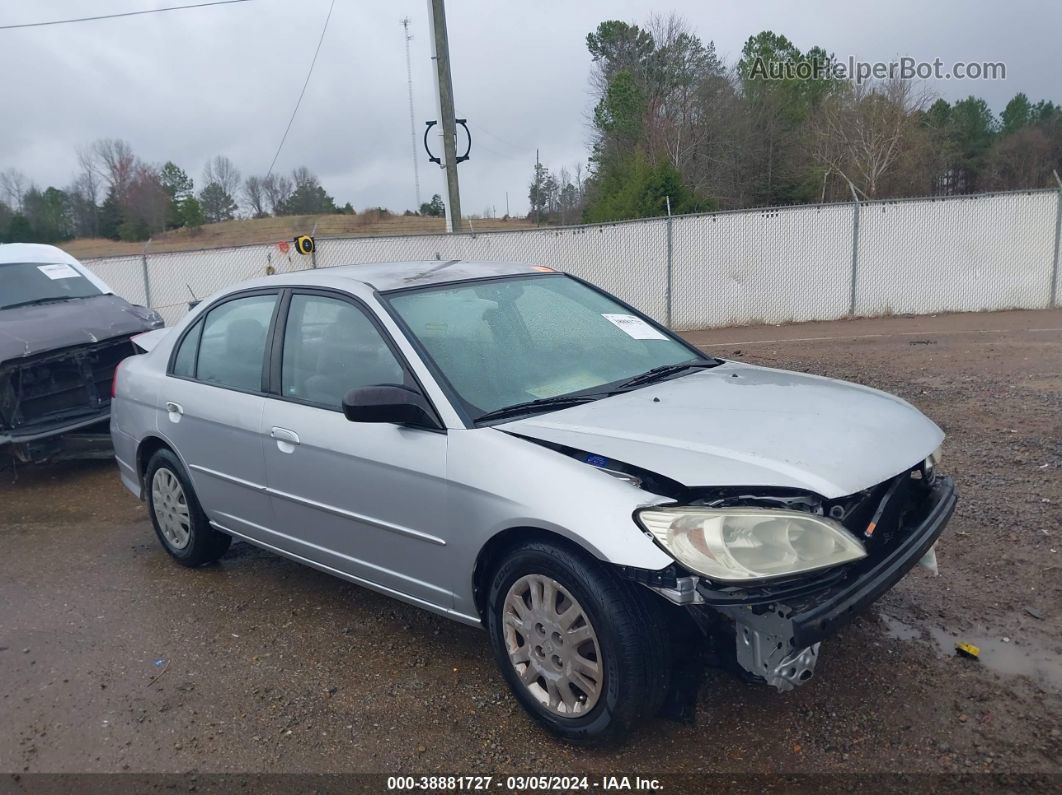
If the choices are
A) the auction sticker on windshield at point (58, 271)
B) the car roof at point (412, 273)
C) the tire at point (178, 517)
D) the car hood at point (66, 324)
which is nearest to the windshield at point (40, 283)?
the auction sticker on windshield at point (58, 271)

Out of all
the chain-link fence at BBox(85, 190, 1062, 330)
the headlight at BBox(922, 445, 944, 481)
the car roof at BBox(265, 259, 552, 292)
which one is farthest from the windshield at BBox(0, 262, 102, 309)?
the headlight at BBox(922, 445, 944, 481)

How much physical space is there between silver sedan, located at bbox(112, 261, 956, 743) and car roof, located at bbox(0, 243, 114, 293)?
4549 millimetres

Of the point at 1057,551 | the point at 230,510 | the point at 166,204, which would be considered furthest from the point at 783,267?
the point at 166,204

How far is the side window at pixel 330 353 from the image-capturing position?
12.3ft

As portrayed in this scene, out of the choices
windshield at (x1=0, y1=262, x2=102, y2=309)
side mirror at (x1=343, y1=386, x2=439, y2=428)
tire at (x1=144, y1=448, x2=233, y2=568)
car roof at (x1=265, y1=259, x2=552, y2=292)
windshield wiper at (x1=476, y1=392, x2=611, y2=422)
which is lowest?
tire at (x1=144, y1=448, x2=233, y2=568)

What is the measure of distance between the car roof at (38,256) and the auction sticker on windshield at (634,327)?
6.21 m

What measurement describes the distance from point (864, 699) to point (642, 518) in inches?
49.0

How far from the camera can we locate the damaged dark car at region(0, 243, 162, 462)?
22.3ft

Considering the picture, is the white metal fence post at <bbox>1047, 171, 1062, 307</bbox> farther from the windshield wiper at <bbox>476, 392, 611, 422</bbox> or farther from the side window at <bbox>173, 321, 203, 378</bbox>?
the side window at <bbox>173, 321, 203, 378</bbox>

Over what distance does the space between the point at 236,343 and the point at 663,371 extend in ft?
7.39

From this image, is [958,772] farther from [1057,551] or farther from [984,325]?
[984,325]

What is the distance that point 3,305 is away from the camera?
765 cm

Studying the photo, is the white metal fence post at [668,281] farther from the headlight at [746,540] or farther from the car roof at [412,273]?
the headlight at [746,540]

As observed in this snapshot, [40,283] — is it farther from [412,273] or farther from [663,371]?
[663,371]
